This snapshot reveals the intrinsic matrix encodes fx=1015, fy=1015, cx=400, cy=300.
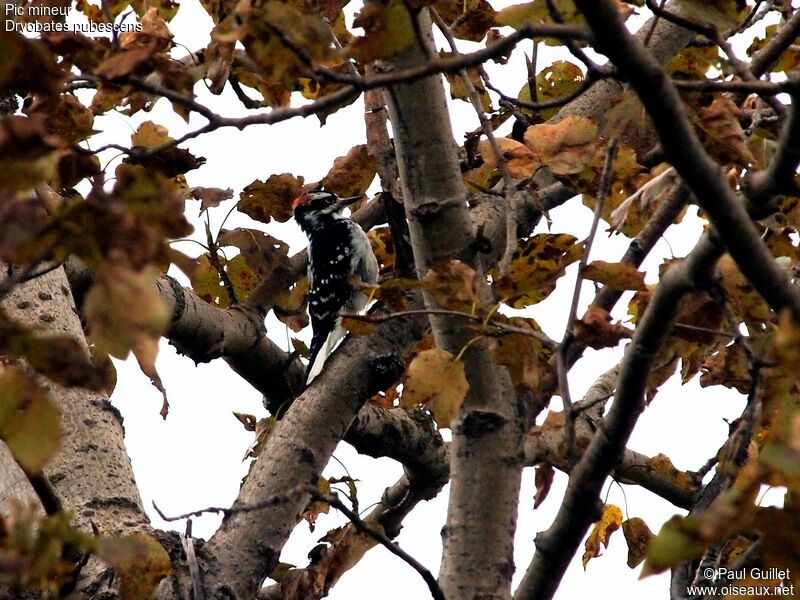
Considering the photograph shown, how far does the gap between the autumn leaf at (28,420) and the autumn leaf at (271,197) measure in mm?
2833

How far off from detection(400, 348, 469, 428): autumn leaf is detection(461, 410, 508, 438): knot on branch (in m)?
0.46

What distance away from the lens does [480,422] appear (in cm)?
281

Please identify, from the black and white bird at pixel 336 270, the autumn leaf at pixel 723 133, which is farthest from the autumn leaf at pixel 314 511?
the black and white bird at pixel 336 270

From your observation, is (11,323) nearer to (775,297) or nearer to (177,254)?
(177,254)

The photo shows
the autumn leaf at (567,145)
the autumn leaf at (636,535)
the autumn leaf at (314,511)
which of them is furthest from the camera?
the autumn leaf at (314,511)

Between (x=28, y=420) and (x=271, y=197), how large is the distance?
2925mm

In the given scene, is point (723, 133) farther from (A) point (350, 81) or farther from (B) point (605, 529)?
(B) point (605, 529)

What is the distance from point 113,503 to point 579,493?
5.09 ft

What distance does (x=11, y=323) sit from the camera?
1.24 meters

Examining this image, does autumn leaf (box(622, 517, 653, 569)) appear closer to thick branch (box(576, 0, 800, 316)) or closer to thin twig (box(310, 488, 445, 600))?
thin twig (box(310, 488, 445, 600))

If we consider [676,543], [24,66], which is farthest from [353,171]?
[676,543]

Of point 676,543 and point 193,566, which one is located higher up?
point 193,566

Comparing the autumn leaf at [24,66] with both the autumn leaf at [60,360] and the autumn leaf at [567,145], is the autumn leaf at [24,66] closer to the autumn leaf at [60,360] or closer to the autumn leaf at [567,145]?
the autumn leaf at [60,360]

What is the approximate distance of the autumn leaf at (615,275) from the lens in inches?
86.6
